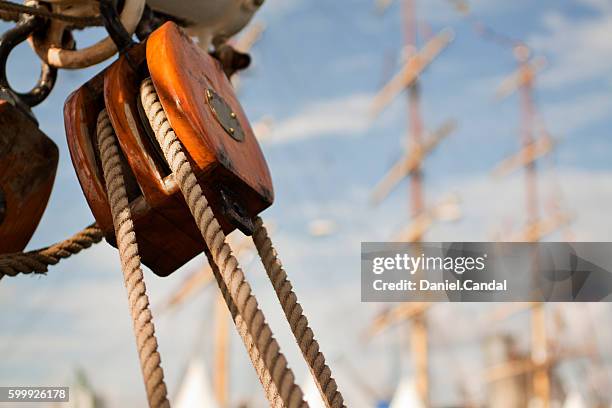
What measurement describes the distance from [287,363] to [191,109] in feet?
0.96

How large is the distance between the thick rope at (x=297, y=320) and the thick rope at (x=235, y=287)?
0.07 m

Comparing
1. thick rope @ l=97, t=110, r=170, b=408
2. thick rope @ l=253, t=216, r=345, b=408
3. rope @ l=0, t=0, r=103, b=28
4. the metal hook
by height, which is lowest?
thick rope @ l=253, t=216, r=345, b=408

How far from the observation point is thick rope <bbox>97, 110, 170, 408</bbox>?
711 mm

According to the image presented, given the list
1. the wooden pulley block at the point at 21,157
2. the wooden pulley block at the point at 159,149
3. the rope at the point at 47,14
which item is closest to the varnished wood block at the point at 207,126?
the wooden pulley block at the point at 159,149

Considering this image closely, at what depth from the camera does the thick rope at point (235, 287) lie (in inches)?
28.3

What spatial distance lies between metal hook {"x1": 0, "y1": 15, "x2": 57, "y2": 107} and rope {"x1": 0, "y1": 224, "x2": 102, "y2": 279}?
0.21 meters

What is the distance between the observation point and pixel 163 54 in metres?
0.89

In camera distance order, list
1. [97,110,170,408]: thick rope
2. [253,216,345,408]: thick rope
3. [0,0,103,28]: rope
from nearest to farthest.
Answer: [97,110,170,408]: thick rope < [253,216,345,408]: thick rope < [0,0,103,28]: rope

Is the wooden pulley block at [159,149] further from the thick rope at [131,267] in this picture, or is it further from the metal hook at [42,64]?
the metal hook at [42,64]

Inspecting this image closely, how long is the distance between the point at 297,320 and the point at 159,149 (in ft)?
0.79

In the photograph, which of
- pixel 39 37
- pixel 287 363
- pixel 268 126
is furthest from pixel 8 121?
pixel 268 126

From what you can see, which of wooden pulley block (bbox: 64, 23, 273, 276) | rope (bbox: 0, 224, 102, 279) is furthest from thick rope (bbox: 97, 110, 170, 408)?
rope (bbox: 0, 224, 102, 279)

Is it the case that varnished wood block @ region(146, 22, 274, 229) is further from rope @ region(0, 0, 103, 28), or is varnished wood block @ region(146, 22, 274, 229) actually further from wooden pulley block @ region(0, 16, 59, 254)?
wooden pulley block @ region(0, 16, 59, 254)

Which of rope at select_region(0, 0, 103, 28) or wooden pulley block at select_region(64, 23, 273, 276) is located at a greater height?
rope at select_region(0, 0, 103, 28)
